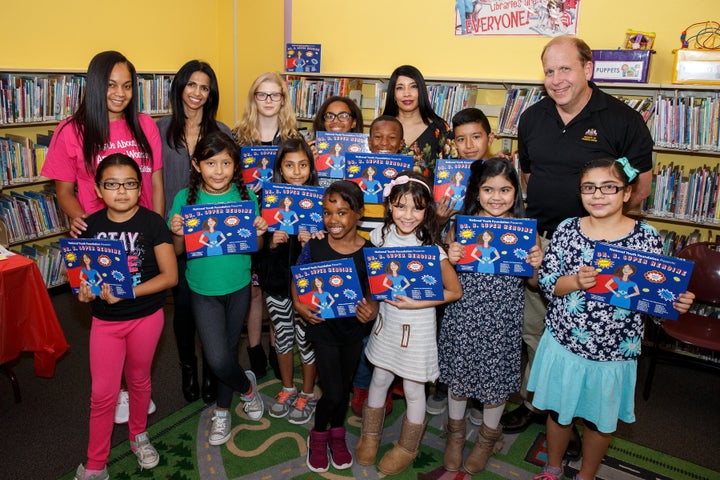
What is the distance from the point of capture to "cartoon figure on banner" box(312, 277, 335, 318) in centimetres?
250

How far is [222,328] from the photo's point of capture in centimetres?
285

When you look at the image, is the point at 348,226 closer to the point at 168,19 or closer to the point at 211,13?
the point at 168,19

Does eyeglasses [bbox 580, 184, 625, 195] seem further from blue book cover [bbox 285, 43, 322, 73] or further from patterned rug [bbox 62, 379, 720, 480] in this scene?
blue book cover [bbox 285, 43, 322, 73]

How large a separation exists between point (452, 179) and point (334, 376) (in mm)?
1186

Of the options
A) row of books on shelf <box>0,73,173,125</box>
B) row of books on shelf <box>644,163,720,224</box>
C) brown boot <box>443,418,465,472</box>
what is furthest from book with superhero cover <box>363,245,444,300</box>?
row of books on shelf <box>0,73,173,125</box>

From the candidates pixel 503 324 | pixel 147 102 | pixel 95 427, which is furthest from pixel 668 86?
pixel 147 102

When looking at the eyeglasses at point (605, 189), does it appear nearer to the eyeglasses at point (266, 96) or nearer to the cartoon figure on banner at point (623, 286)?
the cartoon figure on banner at point (623, 286)

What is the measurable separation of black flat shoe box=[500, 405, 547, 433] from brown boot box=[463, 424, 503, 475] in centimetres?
Result: 43

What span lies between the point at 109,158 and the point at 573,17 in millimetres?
3995

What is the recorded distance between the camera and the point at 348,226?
2590 mm

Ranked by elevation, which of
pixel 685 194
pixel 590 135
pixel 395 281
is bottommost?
pixel 395 281

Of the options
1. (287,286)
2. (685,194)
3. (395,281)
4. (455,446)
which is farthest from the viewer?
(685,194)

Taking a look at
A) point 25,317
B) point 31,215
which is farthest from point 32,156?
point 25,317

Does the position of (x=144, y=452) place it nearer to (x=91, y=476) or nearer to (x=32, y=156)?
(x=91, y=476)
